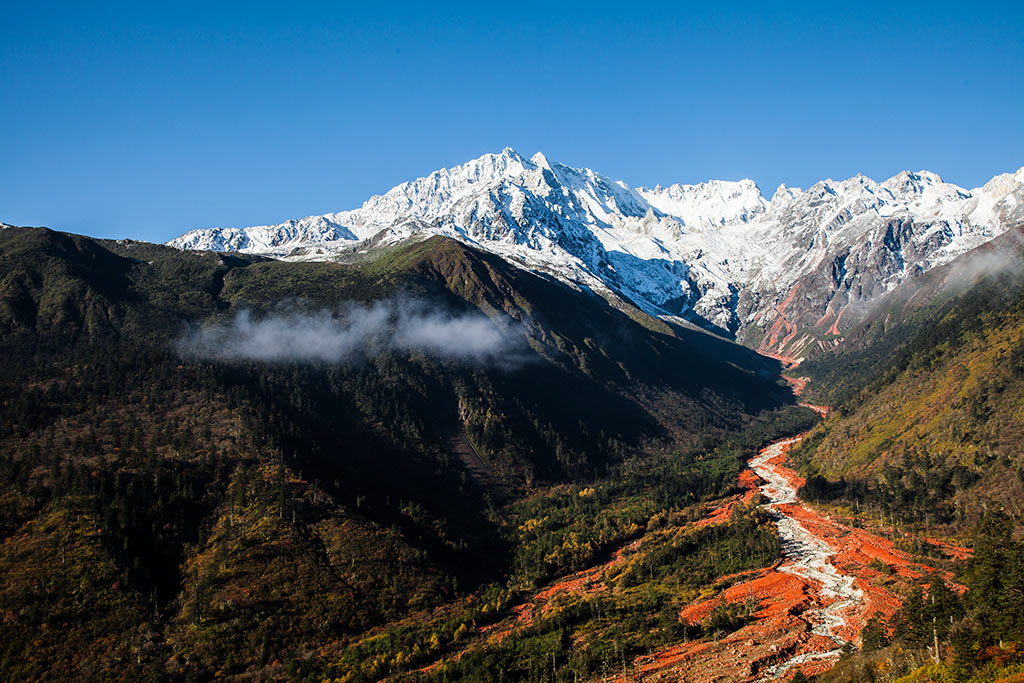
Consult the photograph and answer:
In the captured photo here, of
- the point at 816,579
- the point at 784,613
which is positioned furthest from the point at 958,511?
the point at 784,613

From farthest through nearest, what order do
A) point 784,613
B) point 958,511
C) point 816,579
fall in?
point 958,511 < point 816,579 < point 784,613

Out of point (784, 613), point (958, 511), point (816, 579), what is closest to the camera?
point (784, 613)

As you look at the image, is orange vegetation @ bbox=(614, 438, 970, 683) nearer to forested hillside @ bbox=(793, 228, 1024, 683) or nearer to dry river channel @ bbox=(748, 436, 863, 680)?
dry river channel @ bbox=(748, 436, 863, 680)

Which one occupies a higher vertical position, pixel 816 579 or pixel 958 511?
pixel 958 511

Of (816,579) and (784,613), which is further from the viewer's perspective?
(816,579)

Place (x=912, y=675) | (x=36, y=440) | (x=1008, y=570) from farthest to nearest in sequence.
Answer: (x=36, y=440) < (x=1008, y=570) < (x=912, y=675)

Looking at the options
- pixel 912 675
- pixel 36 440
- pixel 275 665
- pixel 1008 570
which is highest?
pixel 36 440

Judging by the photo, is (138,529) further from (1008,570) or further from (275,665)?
(1008,570)

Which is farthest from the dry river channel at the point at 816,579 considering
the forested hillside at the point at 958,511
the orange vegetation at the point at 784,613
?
the forested hillside at the point at 958,511

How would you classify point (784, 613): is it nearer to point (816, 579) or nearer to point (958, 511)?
point (816, 579)

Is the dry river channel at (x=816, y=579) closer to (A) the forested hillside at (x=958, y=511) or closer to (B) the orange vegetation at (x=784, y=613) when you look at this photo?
(B) the orange vegetation at (x=784, y=613)

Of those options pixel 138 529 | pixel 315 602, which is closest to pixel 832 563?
pixel 315 602
